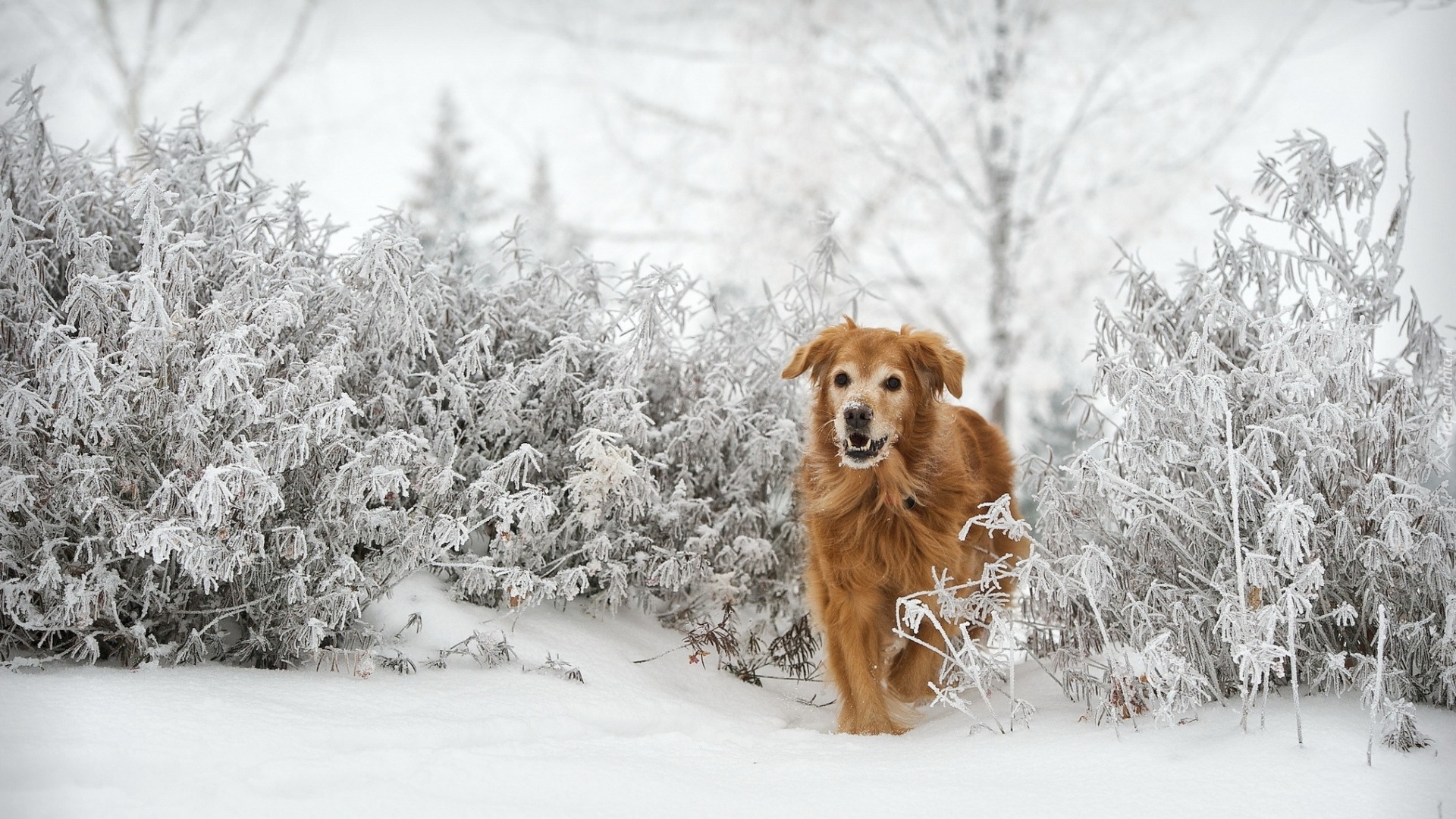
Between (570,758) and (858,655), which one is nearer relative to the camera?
(570,758)

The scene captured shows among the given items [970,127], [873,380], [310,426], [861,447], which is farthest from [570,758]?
[970,127]

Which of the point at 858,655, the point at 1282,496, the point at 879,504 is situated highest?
the point at 1282,496

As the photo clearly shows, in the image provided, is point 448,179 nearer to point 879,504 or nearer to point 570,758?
point 879,504

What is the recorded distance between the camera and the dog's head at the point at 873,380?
3.46 m

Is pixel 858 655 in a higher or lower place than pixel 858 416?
lower

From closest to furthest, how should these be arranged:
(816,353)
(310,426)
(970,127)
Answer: (310,426) → (816,353) → (970,127)

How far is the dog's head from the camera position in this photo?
3.46 metres

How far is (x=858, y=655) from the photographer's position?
3480 mm

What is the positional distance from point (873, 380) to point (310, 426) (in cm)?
179

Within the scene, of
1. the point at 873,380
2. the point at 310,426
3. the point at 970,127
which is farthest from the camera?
the point at 970,127

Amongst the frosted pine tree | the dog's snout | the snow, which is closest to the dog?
the dog's snout

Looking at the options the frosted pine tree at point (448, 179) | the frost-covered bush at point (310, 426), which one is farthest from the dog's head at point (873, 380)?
the frosted pine tree at point (448, 179)

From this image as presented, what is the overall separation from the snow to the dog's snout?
0.99 m

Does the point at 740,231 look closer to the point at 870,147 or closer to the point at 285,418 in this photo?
the point at 870,147
